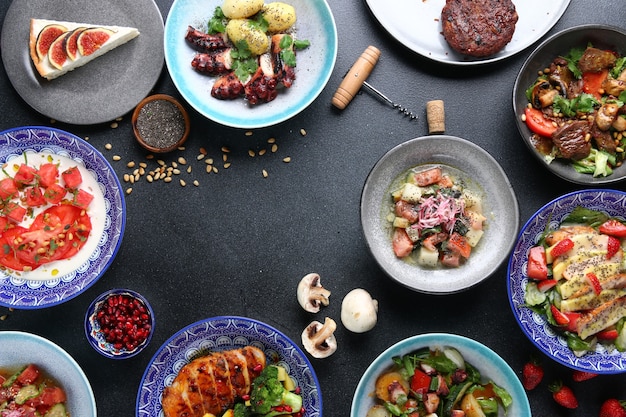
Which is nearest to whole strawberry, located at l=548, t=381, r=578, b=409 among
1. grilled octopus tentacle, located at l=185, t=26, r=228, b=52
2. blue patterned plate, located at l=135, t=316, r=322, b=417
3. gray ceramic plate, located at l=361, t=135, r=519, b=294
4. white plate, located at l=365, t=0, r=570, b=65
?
gray ceramic plate, located at l=361, t=135, r=519, b=294

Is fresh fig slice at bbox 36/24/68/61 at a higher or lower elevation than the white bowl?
higher

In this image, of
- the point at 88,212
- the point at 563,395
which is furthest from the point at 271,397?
the point at 563,395

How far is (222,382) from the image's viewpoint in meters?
3.53

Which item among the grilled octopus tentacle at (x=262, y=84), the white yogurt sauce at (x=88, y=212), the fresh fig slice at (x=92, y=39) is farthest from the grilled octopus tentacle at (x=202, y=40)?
the white yogurt sauce at (x=88, y=212)

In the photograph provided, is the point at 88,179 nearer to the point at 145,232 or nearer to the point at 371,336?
the point at 145,232

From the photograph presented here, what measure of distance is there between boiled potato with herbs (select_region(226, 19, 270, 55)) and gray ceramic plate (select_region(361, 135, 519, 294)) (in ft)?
3.41

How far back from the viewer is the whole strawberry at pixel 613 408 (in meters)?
3.73

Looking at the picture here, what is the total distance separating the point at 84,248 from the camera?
12.1ft

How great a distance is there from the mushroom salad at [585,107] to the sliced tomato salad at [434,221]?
0.62 m

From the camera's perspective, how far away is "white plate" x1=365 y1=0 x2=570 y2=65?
3.85 m

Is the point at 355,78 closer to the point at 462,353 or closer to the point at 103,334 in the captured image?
the point at 462,353

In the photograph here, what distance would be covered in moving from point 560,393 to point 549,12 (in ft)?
7.91

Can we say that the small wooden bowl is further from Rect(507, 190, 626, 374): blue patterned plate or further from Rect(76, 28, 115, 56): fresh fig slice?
Rect(507, 190, 626, 374): blue patterned plate

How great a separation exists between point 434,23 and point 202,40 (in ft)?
4.86
